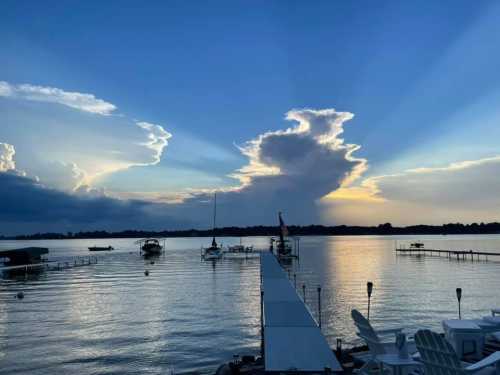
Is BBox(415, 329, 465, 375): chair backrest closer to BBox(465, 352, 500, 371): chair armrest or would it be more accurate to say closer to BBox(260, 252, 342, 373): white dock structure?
BBox(465, 352, 500, 371): chair armrest

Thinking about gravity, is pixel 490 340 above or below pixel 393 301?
above

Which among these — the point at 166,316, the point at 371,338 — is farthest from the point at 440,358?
the point at 166,316

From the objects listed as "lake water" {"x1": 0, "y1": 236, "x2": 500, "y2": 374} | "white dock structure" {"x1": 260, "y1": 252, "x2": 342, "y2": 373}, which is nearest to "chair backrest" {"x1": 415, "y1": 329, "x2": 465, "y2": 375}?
"white dock structure" {"x1": 260, "y1": 252, "x2": 342, "y2": 373}

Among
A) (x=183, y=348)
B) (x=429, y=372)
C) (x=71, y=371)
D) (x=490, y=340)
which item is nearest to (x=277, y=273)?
(x=183, y=348)

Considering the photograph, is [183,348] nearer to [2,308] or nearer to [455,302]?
[2,308]

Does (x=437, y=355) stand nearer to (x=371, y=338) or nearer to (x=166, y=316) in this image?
(x=371, y=338)

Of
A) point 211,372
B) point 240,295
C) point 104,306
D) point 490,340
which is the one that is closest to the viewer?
point 490,340

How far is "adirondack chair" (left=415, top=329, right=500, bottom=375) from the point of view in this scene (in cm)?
668

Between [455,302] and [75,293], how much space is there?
114ft

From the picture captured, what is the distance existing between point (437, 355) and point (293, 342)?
570cm

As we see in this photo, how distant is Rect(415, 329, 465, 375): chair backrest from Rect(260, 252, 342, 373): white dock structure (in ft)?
10.0

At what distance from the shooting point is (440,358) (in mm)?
6875

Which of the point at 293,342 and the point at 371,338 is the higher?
the point at 371,338

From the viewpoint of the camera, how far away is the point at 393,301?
34.7 meters
